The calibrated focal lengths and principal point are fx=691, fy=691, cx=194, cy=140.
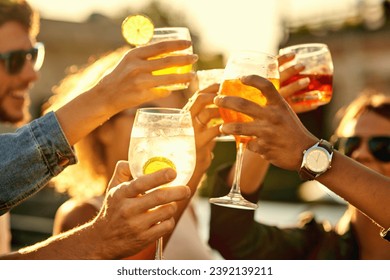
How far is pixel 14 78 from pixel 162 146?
8.04 feet

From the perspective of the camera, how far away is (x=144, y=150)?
7.43 ft

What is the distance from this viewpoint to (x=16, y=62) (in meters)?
4.39

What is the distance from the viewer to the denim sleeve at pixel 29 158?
2.43 meters

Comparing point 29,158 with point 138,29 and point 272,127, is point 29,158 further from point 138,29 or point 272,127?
point 272,127

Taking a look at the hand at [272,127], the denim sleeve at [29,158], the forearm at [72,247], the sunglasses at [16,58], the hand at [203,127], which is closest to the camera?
the forearm at [72,247]

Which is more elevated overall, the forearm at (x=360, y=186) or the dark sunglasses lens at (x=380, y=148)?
the forearm at (x=360, y=186)

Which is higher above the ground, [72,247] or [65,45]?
[72,247]

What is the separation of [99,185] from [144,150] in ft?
6.07

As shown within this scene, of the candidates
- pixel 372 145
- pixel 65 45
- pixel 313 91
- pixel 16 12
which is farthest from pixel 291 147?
pixel 65 45

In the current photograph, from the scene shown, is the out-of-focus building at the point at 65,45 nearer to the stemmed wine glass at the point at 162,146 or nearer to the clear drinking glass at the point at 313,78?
the clear drinking glass at the point at 313,78

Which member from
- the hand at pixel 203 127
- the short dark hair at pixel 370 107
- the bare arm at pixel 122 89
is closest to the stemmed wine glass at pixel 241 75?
the bare arm at pixel 122 89

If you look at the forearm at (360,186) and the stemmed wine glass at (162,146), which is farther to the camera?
the forearm at (360,186)

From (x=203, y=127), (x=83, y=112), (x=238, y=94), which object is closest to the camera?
(x=238, y=94)

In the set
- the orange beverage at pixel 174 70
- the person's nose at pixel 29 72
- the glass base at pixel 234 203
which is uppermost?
the orange beverage at pixel 174 70
